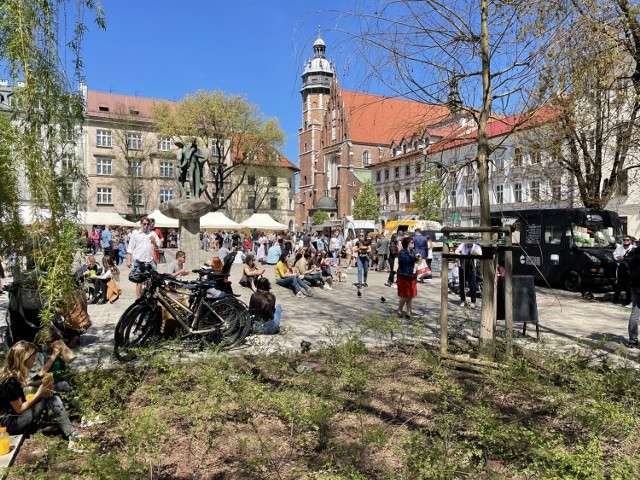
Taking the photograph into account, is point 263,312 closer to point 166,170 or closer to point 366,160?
point 366,160

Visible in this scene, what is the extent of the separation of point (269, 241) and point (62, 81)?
1201 inches

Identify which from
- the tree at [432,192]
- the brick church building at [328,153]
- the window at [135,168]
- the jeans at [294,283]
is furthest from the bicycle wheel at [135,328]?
the window at [135,168]

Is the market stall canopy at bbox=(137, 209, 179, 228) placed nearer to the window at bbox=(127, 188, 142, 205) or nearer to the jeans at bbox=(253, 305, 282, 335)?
the jeans at bbox=(253, 305, 282, 335)

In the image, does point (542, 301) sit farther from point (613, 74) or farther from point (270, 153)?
point (270, 153)

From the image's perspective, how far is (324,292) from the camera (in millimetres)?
14680

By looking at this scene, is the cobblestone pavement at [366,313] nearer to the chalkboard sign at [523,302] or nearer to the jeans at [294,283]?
the jeans at [294,283]

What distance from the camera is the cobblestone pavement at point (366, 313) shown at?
769 centimetres

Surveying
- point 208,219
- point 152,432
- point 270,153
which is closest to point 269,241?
point 208,219

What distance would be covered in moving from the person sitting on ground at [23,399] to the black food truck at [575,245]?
42.1 ft

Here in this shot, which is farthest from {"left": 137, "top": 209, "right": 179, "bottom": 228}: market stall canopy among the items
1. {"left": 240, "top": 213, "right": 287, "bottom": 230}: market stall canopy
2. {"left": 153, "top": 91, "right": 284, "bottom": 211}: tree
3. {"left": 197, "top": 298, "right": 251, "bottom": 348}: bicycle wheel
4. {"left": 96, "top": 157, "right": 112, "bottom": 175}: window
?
{"left": 96, "top": 157, "right": 112, "bottom": 175}: window

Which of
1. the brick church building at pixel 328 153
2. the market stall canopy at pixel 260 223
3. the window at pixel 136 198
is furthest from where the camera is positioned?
the brick church building at pixel 328 153

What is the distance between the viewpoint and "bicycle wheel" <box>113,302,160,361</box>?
6.62 metres

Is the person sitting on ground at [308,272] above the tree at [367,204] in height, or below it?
below

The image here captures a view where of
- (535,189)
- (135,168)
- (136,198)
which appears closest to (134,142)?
(135,168)
